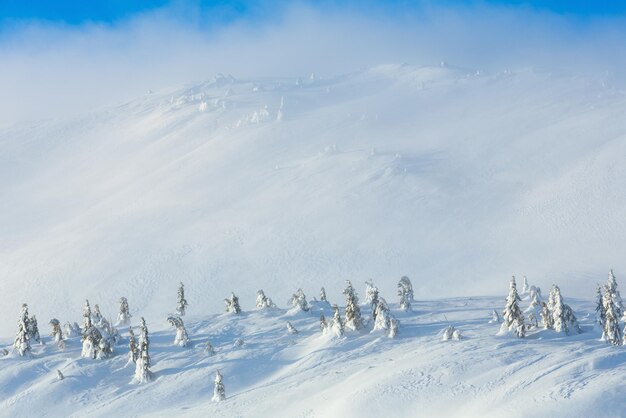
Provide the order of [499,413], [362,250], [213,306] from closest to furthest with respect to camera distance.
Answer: [499,413]
[213,306]
[362,250]

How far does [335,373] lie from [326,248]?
5885 cm

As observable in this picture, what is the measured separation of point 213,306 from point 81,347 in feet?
110

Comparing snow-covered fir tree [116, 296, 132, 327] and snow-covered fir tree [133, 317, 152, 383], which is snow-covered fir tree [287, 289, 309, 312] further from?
snow-covered fir tree [116, 296, 132, 327]

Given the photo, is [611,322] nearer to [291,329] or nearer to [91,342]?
[291,329]

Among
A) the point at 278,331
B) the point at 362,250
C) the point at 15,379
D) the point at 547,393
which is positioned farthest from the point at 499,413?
the point at 362,250

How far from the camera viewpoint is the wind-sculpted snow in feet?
91.0

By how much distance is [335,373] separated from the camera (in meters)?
35.7

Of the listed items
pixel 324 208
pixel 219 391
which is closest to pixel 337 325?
pixel 219 391

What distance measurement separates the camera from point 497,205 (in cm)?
10900

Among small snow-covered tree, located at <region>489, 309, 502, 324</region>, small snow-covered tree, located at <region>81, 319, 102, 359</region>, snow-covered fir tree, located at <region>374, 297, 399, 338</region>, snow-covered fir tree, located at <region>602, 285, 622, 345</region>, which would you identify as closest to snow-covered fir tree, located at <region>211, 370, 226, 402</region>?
small snow-covered tree, located at <region>81, 319, 102, 359</region>

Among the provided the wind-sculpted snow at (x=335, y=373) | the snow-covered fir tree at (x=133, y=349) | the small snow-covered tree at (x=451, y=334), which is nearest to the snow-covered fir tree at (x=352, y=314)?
the wind-sculpted snow at (x=335, y=373)

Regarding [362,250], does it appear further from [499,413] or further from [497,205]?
[499,413]

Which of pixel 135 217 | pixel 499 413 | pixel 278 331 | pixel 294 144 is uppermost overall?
pixel 294 144

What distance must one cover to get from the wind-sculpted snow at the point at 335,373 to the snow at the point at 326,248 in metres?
0.14
